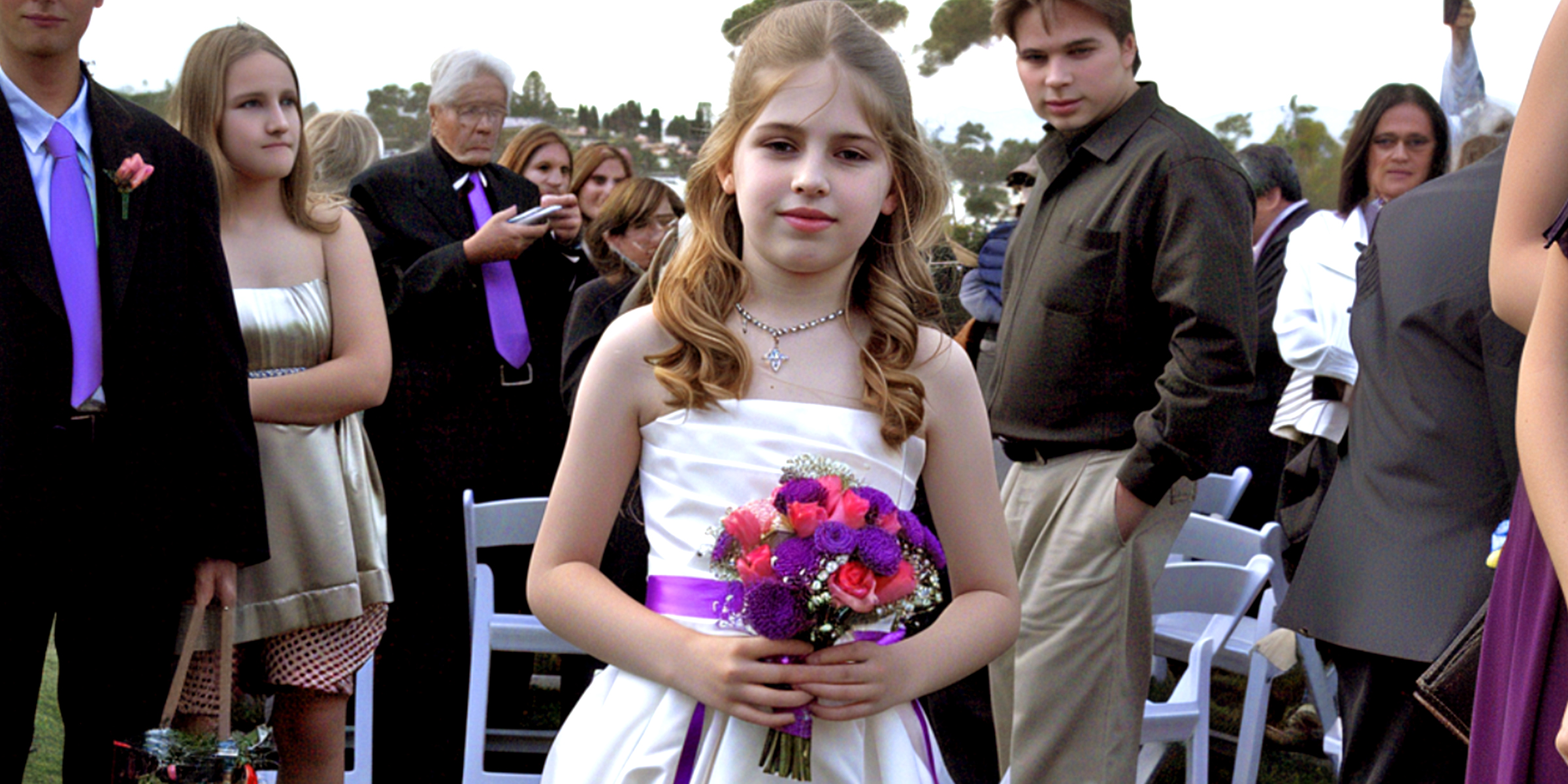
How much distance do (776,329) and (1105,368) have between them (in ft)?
5.21

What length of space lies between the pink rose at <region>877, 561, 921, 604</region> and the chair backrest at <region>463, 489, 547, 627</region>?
7.44ft

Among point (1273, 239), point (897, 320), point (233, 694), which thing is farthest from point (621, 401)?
point (1273, 239)

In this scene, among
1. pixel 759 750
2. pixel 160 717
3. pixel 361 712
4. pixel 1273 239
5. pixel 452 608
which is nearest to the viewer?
pixel 759 750

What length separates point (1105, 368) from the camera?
3293 millimetres

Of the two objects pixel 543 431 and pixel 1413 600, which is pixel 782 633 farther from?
pixel 543 431

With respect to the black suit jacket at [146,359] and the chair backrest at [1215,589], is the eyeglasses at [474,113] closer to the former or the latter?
the black suit jacket at [146,359]

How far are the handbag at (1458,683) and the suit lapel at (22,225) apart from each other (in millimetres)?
2338

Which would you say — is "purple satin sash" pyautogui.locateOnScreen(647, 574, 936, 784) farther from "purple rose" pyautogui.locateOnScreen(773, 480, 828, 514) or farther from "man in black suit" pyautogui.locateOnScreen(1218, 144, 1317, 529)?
"man in black suit" pyautogui.locateOnScreen(1218, 144, 1317, 529)

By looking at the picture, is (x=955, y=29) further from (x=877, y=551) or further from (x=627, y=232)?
(x=877, y=551)

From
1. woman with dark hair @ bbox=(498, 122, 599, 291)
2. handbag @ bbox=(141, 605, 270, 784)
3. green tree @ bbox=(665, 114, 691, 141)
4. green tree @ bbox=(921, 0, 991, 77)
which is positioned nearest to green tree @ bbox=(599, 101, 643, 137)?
green tree @ bbox=(665, 114, 691, 141)

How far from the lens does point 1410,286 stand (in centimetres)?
237

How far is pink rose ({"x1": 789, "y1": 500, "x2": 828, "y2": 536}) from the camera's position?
1526 millimetres

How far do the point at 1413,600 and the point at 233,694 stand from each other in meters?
2.60

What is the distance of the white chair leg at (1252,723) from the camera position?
10.7ft
